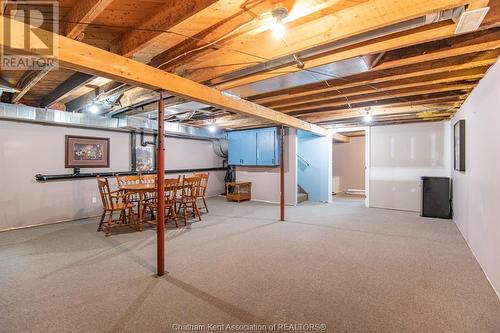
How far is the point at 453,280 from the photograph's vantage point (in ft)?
8.13

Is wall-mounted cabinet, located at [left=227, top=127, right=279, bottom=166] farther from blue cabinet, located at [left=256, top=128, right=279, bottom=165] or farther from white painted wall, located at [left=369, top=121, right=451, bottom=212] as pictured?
white painted wall, located at [left=369, top=121, right=451, bottom=212]

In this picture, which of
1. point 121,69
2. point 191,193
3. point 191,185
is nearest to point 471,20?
point 121,69

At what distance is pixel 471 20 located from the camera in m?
1.75

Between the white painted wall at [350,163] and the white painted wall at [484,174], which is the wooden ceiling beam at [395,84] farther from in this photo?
the white painted wall at [350,163]

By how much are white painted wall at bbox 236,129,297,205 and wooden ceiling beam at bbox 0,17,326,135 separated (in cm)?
354

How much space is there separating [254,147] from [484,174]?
533cm

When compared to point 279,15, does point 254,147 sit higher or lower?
lower

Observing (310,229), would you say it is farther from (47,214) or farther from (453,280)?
(47,214)

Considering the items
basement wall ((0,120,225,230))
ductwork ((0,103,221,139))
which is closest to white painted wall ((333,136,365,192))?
ductwork ((0,103,221,139))

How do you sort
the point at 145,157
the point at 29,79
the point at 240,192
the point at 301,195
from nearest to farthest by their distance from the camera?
the point at 29,79 < the point at 145,157 < the point at 301,195 < the point at 240,192

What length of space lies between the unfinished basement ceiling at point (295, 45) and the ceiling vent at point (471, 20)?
0.04 m

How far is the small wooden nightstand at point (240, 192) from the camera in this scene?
724 cm

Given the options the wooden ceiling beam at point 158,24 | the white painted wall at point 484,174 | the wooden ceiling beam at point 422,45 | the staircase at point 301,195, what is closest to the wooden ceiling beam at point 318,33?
the wooden ceiling beam at point 422,45

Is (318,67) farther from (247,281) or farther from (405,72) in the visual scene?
(247,281)
